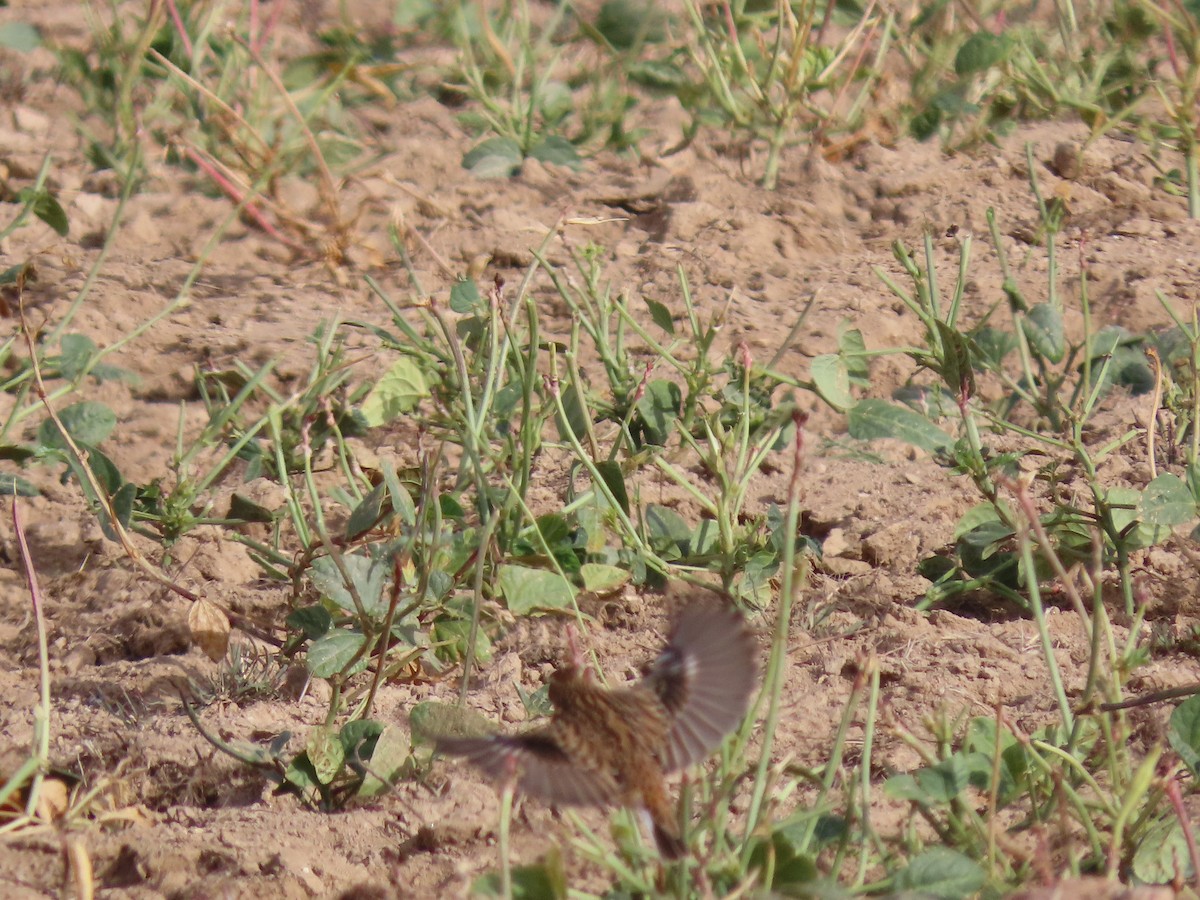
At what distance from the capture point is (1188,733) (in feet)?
5.17

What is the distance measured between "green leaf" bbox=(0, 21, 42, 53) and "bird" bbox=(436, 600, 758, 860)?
3052mm

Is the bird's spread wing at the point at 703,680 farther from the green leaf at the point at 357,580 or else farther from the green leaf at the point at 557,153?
the green leaf at the point at 557,153

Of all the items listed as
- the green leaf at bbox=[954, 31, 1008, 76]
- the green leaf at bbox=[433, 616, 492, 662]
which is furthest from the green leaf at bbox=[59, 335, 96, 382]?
the green leaf at bbox=[954, 31, 1008, 76]

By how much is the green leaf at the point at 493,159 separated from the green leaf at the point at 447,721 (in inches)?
71.6

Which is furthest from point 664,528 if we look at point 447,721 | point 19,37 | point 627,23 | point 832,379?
point 19,37

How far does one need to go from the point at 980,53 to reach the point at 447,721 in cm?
228

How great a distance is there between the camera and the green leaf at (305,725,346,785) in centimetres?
178

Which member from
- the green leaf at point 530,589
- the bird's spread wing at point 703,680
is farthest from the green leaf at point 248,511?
the bird's spread wing at point 703,680

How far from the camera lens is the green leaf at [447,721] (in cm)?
178

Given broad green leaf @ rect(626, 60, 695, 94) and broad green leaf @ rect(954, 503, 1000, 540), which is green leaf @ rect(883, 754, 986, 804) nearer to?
broad green leaf @ rect(954, 503, 1000, 540)

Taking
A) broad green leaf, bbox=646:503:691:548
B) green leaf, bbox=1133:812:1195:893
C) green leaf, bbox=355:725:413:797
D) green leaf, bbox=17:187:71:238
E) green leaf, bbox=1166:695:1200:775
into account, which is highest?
green leaf, bbox=1166:695:1200:775

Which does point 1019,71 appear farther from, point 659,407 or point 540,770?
point 540,770

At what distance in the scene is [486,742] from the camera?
1.40 m

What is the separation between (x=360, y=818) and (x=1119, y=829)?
2.90 feet
